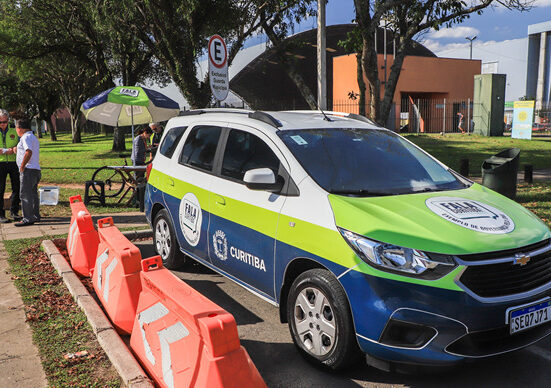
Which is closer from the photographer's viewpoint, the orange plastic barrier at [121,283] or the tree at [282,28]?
the orange plastic barrier at [121,283]

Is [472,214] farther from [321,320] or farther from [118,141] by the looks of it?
[118,141]

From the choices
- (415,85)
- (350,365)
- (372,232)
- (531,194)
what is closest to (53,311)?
(350,365)

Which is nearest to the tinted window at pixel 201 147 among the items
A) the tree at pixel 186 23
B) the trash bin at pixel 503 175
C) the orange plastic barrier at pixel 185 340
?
the orange plastic barrier at pixel 185 340

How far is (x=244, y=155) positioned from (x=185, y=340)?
2124mm

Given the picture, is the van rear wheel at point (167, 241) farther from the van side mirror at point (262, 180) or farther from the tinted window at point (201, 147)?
the van side mirror at point (262, 180)

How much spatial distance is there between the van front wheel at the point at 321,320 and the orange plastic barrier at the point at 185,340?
703mm

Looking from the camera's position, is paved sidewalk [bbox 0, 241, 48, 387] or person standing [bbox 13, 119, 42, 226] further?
person standing [bbox 13, 119, 42, 226]

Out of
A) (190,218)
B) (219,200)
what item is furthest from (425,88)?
(219,200)

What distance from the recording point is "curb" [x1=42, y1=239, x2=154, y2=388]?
3.38m

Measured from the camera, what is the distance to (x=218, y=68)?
8.13 m

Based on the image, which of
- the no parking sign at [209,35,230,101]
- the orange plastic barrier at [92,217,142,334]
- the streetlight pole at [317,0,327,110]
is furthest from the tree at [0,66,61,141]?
the orange plastic barrier at [92,217,142,334]

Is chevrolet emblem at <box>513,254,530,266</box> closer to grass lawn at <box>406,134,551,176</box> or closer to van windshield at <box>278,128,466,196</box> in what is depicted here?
van windshield at <box>278,128,466,196</box>

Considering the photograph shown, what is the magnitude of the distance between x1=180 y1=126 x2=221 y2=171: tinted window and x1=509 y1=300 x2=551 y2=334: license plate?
3088 mm

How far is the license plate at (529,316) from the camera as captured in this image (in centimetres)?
327
